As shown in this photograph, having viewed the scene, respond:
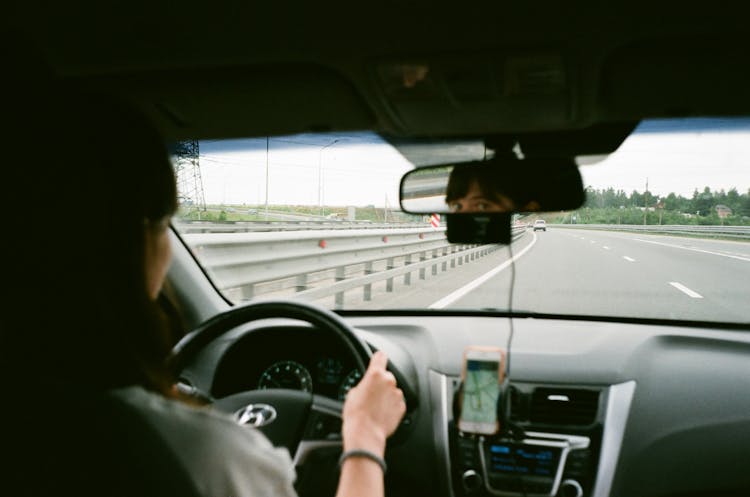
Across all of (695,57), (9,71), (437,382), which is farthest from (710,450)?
(9,71)

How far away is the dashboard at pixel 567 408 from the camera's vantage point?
2.70m

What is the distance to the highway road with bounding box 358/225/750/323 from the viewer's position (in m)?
4.12

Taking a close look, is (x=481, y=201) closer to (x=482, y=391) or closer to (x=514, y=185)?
(x=514, y=185)

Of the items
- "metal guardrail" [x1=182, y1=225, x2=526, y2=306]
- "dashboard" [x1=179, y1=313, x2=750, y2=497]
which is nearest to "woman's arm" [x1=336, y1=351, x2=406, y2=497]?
"dashboard" [x1=179, y1=313, x2=750, y2=497]

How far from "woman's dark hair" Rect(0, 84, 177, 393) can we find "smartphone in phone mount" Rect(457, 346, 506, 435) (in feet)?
5.91

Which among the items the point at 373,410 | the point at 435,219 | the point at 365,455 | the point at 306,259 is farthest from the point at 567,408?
the point at 306,259

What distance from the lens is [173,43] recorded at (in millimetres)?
2801

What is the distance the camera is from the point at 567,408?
2.78 metres

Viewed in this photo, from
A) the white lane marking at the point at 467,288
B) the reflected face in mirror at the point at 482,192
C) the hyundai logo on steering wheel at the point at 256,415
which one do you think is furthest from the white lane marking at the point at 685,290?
the hyundai logo on steering wheel at the point at 256,415

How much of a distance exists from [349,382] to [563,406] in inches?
39.3

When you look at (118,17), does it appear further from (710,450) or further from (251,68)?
(710,450)

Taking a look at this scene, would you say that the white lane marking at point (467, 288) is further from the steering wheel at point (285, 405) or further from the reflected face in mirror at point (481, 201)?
the steering wheel at point (285, 405)

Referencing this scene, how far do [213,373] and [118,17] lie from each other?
167 centimetres

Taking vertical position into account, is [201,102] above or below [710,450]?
above
